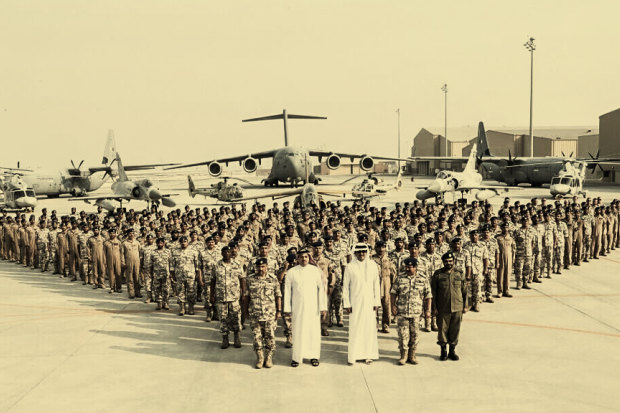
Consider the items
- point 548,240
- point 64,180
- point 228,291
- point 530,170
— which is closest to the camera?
point 228,291

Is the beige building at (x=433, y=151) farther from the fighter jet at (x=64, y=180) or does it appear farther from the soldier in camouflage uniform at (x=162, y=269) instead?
the soldier in camouflage uniform at (x=162, y=269)

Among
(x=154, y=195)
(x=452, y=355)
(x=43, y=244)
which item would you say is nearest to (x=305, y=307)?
(x=452, y=355)

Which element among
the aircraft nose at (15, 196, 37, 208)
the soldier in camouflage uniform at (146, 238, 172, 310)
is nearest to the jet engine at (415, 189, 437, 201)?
the soldier in camouflage uniform at (146, 238, 172, 310)

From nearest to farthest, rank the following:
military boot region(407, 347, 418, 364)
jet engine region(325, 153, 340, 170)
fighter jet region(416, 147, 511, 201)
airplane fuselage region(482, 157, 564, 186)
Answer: military boot region(407, 347, 418, 364), fighter jet region(416, 147, 511, 201), jet engine region(325, 153, 340, 170), airplane fuselage region(482, 157, 564, 186)

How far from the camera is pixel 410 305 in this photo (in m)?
6.82

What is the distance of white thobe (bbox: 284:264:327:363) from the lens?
22.2 ft

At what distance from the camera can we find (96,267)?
463 inches

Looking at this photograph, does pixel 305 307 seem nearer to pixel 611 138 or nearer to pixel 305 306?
pixel 305 306

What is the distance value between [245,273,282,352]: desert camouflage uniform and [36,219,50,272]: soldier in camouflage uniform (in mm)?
9562

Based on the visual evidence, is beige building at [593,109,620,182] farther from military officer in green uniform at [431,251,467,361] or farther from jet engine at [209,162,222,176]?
military officer in green uniform at [431,251,467,361]

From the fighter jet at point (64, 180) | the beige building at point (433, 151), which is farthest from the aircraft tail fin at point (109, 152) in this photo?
the beige building at point (433, 151)

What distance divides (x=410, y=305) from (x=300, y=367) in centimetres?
171

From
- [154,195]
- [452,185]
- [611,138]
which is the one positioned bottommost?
[154,195]

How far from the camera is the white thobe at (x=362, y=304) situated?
6891 mm
